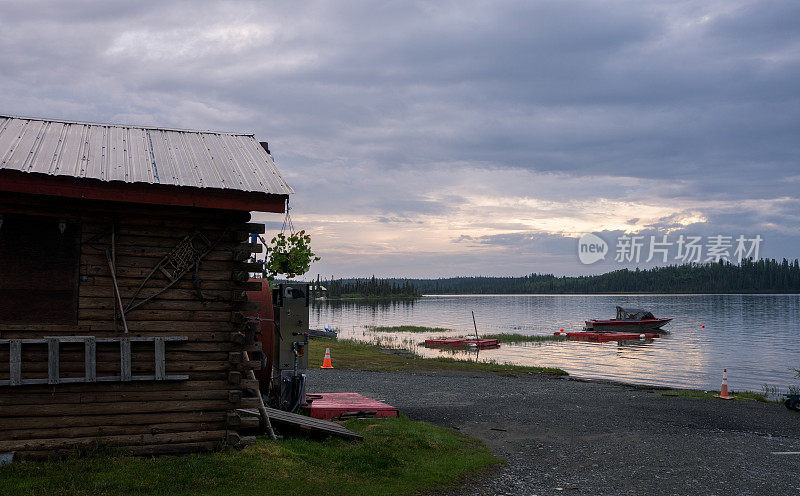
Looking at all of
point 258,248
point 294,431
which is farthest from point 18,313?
point 294,431

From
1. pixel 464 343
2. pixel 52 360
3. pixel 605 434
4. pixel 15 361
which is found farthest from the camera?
pixel 464 343

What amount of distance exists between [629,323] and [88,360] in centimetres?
6415

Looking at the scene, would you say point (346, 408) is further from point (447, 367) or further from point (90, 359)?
point (447, 367)

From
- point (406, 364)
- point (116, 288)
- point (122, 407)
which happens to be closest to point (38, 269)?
point (116, 288)

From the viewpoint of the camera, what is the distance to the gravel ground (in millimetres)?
10234

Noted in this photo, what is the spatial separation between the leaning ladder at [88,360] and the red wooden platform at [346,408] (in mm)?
4834

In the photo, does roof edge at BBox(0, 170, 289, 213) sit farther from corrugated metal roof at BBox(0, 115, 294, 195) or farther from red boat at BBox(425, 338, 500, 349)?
red boat at BBox(425, 338, 500, 349)

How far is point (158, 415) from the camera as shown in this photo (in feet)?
30.5

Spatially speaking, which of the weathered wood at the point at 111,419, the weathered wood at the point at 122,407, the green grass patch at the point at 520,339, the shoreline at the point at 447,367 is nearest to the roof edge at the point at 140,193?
the weathered wood at the point at 122,407

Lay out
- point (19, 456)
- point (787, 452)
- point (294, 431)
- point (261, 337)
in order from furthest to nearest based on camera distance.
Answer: point (261, 337)
point (787, 452)
point (294, 431)
point (19, 456)

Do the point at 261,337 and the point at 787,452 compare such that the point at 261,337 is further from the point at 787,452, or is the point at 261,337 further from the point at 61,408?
the point at 787,452

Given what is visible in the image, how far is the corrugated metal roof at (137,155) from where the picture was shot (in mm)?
9117

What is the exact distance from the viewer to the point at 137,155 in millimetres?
10219

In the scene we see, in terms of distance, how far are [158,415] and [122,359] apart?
3.44 ft
